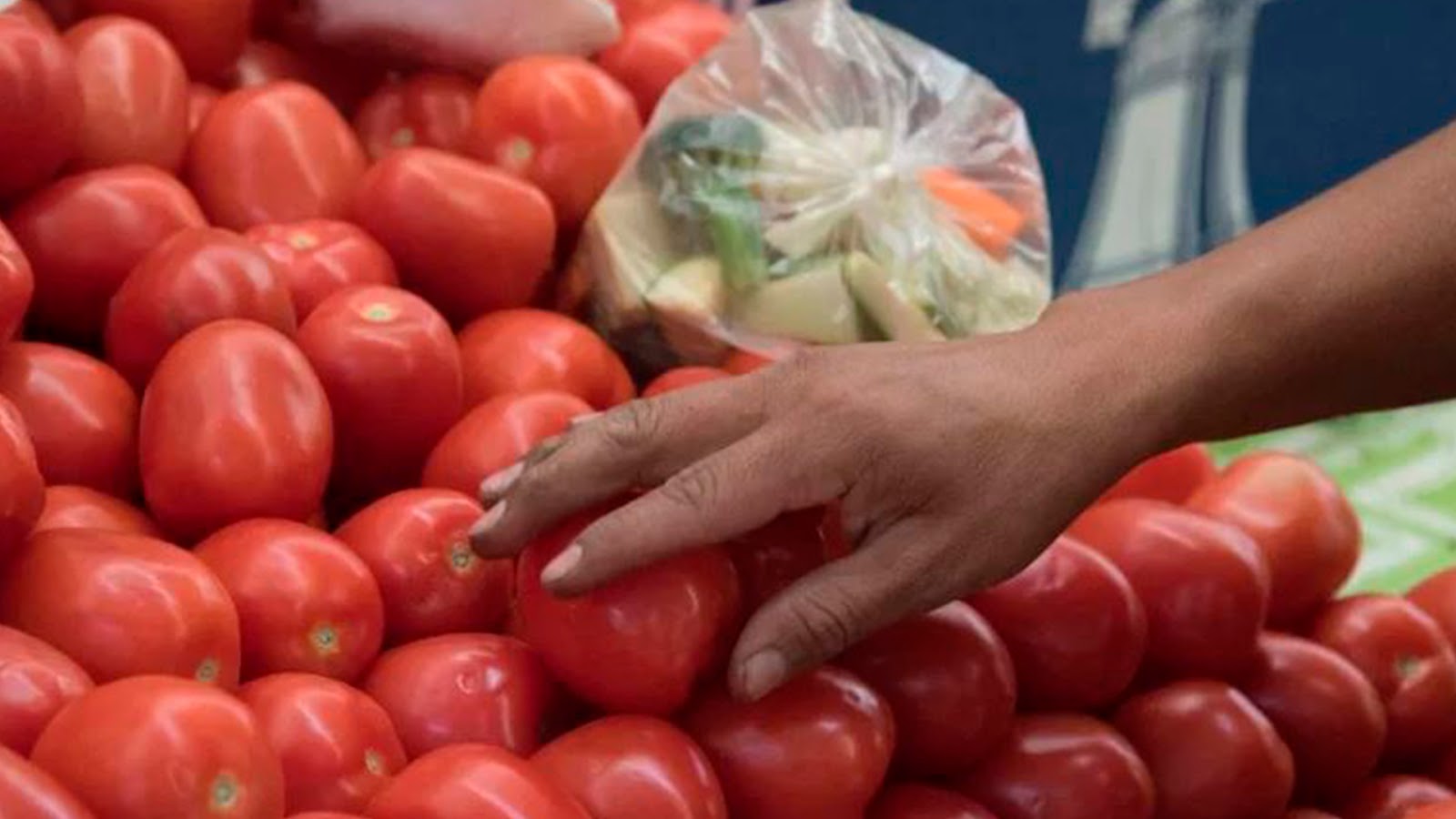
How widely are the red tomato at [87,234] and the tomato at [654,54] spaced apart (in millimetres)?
539

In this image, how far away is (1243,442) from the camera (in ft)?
8.20

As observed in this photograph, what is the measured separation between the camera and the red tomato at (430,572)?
1263 millimetres

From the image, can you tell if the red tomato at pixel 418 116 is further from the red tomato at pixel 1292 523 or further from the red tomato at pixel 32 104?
the red tomato at pixel 1292 523

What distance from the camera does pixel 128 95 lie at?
61.1 inches

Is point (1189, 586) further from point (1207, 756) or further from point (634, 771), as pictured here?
point (634, 771)

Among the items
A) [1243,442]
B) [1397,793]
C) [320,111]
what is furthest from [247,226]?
[1243,442]

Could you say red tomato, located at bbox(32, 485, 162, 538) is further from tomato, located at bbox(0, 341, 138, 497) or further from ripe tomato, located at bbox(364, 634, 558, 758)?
ripe tomato, located at bbox(364, 634, 558, 758)

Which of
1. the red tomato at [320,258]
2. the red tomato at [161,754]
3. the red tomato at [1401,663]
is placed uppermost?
the red tomato at [161,754]

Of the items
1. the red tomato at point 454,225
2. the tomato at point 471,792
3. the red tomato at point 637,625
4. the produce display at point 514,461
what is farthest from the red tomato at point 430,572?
the red tomato at point 454,225

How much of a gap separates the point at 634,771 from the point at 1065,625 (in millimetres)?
332

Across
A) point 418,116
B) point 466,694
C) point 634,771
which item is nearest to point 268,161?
point 418,116

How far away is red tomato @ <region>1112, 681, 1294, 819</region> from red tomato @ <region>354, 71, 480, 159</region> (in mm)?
759

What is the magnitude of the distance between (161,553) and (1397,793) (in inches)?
33.2

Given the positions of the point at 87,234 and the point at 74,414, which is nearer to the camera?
the point at 74,414
